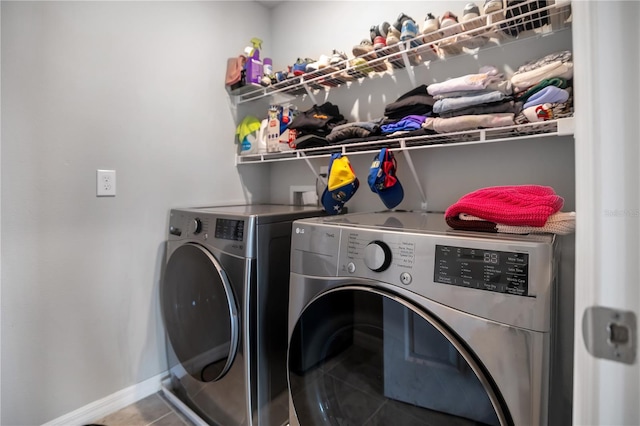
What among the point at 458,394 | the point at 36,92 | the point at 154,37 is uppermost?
the point at 154,37

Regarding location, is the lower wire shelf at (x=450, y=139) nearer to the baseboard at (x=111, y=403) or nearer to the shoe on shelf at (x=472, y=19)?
the shoe on shelf at (x=472, y=19)

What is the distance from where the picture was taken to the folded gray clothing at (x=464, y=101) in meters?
1.08

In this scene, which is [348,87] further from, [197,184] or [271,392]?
[271,392]

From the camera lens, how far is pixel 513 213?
75 cm

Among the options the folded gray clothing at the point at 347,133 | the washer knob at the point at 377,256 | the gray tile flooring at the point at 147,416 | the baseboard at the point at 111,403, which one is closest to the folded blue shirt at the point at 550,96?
the folded gray clothing at the point at 347,133

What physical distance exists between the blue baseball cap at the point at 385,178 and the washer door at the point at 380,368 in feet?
1.94

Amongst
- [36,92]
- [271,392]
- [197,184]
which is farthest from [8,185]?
[271,392]

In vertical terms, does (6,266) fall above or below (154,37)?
below

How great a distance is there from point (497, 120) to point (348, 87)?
0.87 m

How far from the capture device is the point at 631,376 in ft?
1.09

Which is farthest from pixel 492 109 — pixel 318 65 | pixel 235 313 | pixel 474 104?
pixel 235 313

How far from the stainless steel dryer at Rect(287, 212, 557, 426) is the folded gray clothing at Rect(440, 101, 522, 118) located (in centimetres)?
57

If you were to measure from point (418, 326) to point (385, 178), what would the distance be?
0.72 metres

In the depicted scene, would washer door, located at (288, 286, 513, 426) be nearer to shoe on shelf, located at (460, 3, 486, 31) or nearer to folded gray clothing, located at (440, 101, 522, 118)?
folded gray clothing, located at (440, 101, 522, 118)
